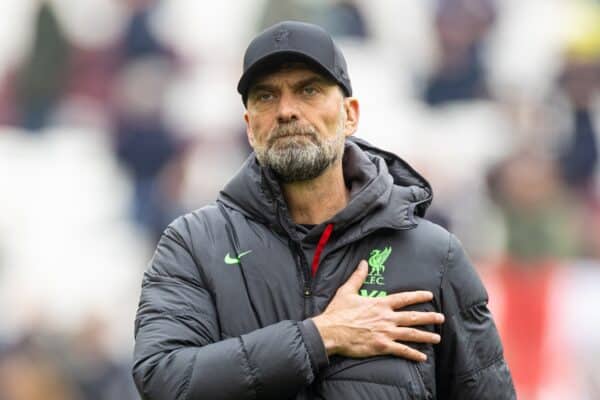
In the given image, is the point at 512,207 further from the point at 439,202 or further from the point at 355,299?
the point at 355,299

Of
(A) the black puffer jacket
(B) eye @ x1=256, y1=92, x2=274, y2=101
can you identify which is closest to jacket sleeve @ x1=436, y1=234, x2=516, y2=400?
(A) the black puffer jacket

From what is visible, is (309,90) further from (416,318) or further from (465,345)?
(465,345)

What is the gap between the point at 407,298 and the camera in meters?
3.90

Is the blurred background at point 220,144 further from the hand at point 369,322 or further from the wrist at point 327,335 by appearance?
the wrist at point 327,335

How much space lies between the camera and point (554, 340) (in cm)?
952

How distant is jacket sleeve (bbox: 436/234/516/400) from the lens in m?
3.99

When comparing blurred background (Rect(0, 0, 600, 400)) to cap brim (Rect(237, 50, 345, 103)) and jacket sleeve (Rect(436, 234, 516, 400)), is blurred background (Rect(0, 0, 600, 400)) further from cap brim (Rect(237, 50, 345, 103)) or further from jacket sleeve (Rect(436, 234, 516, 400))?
cap brim (Rect(237, 50, 345, 103))

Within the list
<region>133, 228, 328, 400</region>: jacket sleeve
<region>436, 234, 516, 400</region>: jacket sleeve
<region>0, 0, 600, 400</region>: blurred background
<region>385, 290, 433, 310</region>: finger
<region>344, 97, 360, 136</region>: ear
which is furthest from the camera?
<region>0, 0, 600, 400</region>: blurred background

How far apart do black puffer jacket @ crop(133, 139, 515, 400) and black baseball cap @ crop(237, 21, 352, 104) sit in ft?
0.94

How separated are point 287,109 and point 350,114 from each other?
33 centimetres

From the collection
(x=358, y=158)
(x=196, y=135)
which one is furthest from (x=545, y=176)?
(x=358, y=158)

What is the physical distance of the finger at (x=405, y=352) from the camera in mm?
3812

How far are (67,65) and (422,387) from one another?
7.94m

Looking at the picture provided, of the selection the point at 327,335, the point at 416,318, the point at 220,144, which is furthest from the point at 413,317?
the point at 220,144
